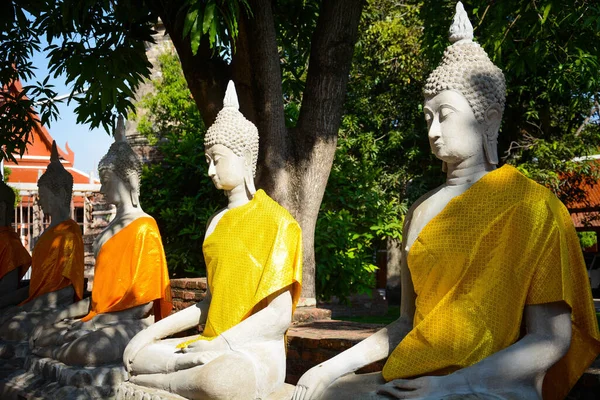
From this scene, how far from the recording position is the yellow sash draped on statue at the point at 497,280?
2789 mm

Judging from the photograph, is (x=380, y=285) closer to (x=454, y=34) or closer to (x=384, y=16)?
(x=384, y=16)

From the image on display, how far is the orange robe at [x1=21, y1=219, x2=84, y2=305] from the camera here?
6551mm

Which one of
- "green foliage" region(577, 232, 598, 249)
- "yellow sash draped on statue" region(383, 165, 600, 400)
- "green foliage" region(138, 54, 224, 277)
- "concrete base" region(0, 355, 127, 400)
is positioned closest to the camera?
"yellow sash draped on statue" region(383, 165, 600, 400)

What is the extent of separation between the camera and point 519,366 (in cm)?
269

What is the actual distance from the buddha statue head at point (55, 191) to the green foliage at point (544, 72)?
385 cm

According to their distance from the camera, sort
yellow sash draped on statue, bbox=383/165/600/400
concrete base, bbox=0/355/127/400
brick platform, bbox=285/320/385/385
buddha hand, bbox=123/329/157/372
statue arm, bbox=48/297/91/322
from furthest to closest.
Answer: statue arm, bbox=48/297/91/322 < concrete base, bbox=0/355/127/400 < brick platform, bbox=285/320/385/385 < buddha hand, bbox=123/329/157/372 < yellow sash draped on statue, bbox=383/165/600/400

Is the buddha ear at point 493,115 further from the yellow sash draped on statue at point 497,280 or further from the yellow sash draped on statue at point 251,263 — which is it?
the yellow sash draped on statue at point 251,263

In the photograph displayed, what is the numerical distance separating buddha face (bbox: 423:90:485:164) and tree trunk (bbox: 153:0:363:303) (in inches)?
130

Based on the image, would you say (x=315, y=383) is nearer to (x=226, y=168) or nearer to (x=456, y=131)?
(x=456, y=131)

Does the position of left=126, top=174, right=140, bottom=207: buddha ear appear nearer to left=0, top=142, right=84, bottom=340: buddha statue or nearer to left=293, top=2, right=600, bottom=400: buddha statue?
left=0, top=142, right=84, bottom=340: buddha statue

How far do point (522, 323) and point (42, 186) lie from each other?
5377 mm

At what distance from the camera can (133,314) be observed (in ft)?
17.8

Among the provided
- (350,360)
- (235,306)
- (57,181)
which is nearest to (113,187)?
(57,181)

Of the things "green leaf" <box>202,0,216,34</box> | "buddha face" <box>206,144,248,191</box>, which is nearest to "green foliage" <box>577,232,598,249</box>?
"green leaf" <box>202,0,216,34</box>
